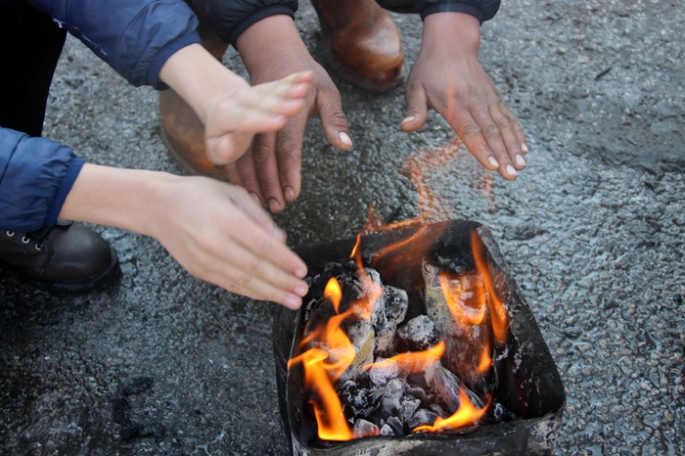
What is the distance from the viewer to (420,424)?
131 cm

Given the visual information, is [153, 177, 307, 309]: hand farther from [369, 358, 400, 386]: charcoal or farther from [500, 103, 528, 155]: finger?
[500, 103, 528, 155]: finger

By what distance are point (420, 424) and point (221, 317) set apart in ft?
3.07

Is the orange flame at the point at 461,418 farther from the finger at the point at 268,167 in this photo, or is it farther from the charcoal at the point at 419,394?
the finger at the point at 268,167

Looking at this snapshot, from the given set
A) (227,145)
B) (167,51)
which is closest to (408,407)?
(227,145)

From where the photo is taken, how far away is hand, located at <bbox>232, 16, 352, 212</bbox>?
5.33 feet

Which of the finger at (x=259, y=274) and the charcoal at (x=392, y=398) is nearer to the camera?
the finger at (x=259, y=274)

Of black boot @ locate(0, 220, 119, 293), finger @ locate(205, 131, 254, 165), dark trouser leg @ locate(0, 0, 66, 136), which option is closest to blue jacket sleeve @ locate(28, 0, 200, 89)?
dark trouser leg @ locate(0, 0, 66, 136)

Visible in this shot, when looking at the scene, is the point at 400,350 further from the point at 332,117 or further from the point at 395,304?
the point at 332,117

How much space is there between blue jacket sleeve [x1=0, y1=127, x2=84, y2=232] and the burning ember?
693 millimetres

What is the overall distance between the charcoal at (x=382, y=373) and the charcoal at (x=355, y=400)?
4 centimetres

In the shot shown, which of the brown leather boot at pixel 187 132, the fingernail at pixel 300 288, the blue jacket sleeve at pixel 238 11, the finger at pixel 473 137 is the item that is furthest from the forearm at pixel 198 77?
the finger at pixel 473 137

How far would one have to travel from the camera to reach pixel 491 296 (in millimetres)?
1481

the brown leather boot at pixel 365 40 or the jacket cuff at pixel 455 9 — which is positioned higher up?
the jacket cuff at pixel 455 9

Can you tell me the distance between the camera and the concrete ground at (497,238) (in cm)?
174
